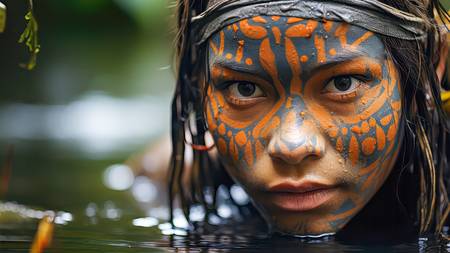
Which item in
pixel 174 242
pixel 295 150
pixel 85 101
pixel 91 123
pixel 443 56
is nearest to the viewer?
pixel 295 150

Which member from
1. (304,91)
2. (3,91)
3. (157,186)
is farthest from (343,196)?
(3,91)

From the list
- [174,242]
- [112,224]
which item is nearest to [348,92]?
[174,242]

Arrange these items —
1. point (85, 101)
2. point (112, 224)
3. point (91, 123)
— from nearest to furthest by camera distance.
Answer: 1. point (112, 224)
2. point (91, 123)
3. point (85, 101)

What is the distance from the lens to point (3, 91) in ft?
20.6

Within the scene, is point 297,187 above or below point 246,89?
below

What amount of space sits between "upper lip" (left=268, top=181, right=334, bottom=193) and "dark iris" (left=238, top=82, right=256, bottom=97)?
9.0 inches

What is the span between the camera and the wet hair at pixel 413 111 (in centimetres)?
236

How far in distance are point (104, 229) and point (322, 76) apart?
827mm

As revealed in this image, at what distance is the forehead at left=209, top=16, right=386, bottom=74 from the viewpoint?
7.29ft

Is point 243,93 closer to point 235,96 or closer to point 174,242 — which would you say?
point 235,96

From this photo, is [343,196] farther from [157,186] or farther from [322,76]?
[157,186]

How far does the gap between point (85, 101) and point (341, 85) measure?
4.30m

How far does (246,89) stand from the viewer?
2.32m

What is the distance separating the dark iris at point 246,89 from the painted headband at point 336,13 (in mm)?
150
